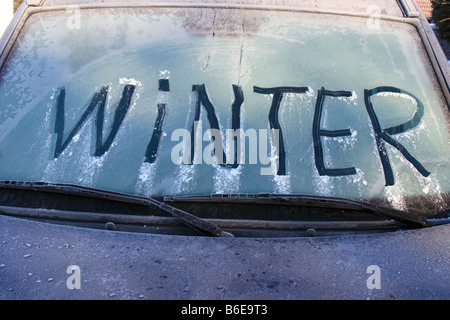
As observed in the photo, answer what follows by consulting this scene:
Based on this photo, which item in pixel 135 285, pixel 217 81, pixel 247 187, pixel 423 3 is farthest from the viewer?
pixel 423 3

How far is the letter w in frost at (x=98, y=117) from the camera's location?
2014 millimetres

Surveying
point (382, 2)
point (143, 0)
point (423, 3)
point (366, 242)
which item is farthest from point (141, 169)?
point (423, 3)

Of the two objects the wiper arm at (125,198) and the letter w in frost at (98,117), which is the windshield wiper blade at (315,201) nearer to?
the wiper arm at (125,198)

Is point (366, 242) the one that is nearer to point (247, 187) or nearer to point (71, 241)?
point (247, 187)

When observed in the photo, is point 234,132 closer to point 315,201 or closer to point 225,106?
point 225,106

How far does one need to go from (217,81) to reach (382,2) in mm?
1026

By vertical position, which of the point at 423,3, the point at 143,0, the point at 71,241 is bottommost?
the point at 71,241

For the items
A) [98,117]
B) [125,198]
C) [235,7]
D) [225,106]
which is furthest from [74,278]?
[235,7]

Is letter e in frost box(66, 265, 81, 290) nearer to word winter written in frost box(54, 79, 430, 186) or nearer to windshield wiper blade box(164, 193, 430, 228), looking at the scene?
windshield wiper blade box(164, 193, 430, 228)

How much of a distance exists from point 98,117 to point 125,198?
46 cm

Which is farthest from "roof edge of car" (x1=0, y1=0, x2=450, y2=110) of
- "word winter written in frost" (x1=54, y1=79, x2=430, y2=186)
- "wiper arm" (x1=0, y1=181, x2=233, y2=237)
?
"wiper arm" (x1=0, y1=181, x2=233, y2=237)

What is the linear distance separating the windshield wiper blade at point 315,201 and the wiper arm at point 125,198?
2.3 inches

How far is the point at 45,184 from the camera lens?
6.15 ft
